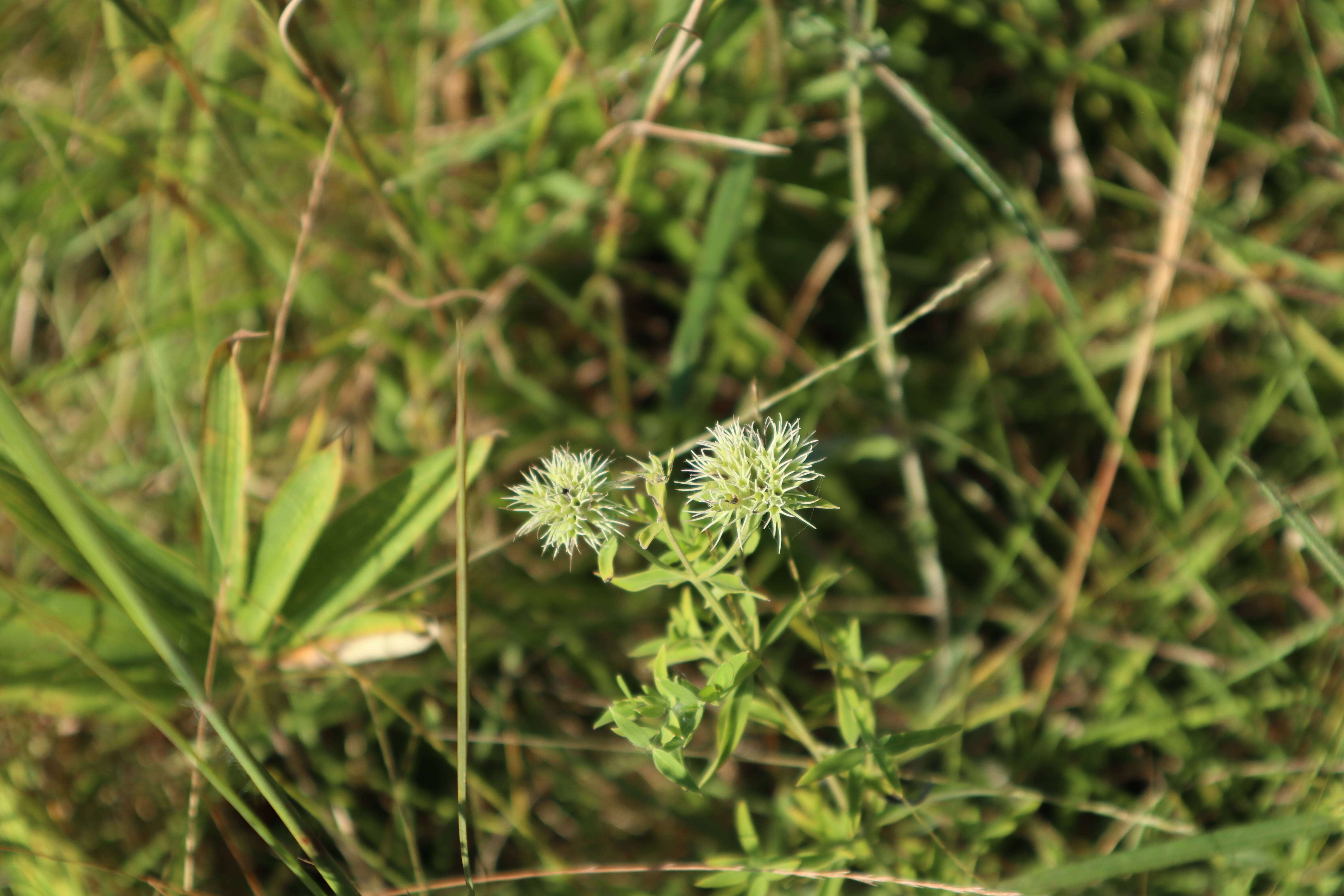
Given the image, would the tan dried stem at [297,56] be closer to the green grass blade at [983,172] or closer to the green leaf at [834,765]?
the green grass blade at [983,172]

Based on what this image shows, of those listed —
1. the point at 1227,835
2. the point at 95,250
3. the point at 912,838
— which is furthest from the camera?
the point at 95,250

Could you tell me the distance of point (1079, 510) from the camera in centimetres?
187

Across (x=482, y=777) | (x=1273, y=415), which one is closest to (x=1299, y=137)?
(x=1273, y=415)

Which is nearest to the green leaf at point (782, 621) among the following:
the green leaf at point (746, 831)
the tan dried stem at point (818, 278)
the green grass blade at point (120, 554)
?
the green leaf at point (746, 831)

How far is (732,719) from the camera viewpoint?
1020 mm

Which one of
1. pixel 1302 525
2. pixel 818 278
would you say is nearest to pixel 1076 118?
pixel 818 278

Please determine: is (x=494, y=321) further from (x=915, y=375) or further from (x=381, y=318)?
(x=915, y=375)

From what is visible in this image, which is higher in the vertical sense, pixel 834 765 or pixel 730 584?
pixel 730 584

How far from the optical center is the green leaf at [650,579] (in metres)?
0.95

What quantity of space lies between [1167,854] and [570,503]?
96cm

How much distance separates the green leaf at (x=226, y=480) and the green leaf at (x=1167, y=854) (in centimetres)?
129

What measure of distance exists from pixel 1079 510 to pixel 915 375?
0.46 metres

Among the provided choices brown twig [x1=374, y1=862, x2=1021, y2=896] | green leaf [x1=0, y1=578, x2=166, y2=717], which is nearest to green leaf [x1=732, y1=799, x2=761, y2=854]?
brown twig [x1=374, y1=862, x2=1021, y2=896]

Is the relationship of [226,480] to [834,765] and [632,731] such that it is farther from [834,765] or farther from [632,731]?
[834,765]
